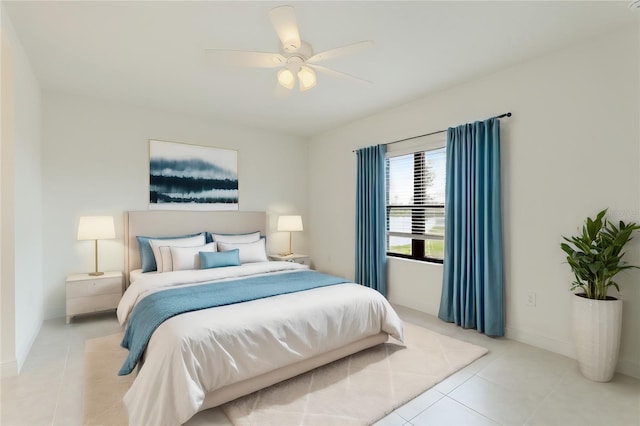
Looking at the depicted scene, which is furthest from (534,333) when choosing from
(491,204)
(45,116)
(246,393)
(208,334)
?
(45,116)

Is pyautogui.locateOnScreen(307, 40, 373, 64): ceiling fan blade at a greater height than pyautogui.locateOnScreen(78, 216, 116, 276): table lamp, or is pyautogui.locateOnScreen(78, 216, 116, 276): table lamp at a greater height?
pyautogui.locateOnScreen(307, 40, 373, 64): ceiling fan blade

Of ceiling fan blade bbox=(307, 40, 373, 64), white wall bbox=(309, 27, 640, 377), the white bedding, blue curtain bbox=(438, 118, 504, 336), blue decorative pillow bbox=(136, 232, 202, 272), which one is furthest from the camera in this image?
blue decorative pillow bbox=(136, 232, 202, 272)

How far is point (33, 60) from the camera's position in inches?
114

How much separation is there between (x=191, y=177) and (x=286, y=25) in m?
3.14

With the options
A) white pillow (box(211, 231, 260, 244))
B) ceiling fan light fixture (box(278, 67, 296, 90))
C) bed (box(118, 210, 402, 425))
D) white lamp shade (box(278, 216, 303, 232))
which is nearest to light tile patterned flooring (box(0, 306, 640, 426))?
bed (box(118, 210, 402, 425))

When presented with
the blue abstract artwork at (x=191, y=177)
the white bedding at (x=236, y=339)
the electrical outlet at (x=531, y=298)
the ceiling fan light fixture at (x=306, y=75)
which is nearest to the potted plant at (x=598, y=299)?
the electrical outlet at (x=531, y=298)

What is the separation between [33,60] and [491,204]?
4.53m

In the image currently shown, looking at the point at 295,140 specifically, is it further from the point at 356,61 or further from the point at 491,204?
the point at 491,204

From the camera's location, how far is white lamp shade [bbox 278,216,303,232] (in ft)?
16.5

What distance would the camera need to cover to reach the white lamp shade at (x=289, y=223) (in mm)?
5031

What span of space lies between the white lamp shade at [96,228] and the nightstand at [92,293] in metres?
0.46

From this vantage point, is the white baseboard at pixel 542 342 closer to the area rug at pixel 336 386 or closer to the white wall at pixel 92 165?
the area rug at pixel 336 386

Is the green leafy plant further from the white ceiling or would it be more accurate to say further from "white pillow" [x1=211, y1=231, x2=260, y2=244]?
"white pillow" [x1=211, y1=231, x2=260, y2=244]

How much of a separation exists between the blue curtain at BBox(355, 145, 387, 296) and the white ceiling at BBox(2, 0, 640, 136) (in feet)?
3.22
